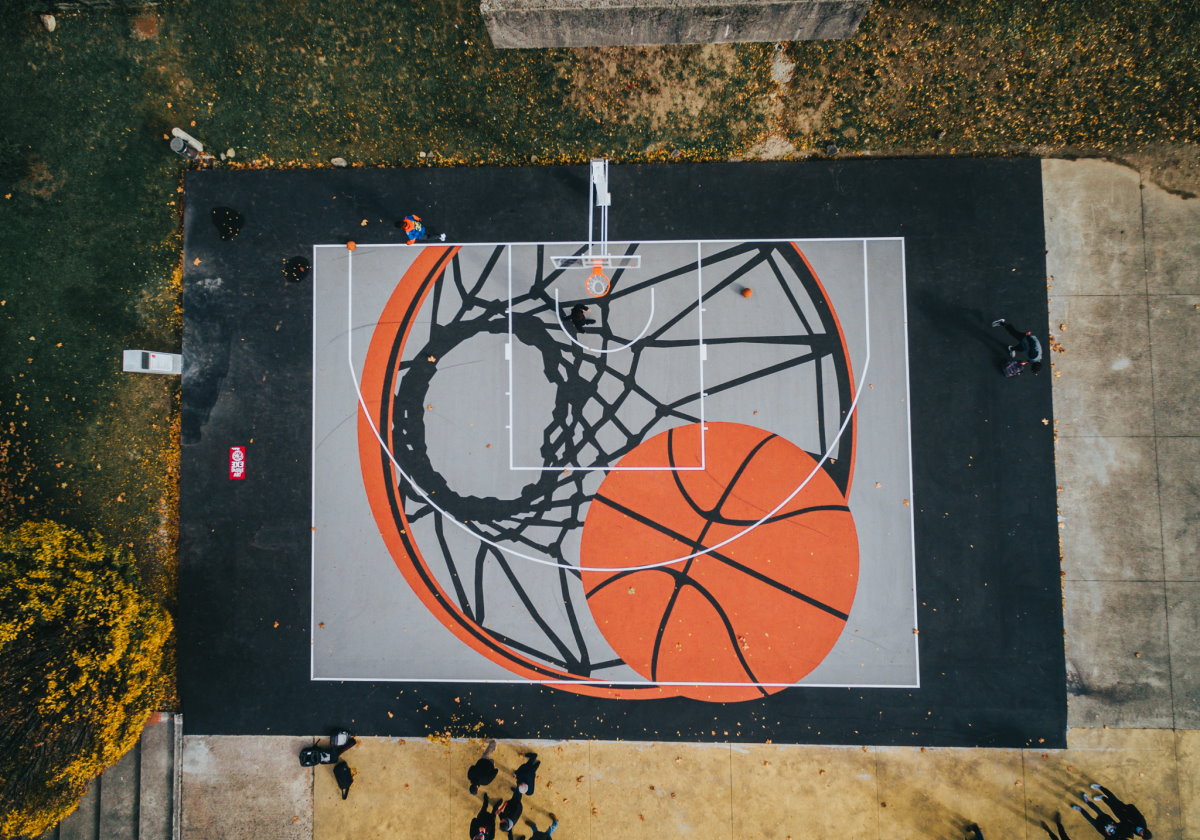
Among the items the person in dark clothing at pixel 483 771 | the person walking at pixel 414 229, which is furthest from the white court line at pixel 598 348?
the person in dark clothing at pixel 483 771

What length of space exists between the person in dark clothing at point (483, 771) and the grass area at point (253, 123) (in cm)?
505

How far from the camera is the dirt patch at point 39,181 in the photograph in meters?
9.16

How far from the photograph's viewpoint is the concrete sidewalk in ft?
28.3

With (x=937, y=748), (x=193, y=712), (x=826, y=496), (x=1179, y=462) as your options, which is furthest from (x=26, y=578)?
(x=1179, y=462)

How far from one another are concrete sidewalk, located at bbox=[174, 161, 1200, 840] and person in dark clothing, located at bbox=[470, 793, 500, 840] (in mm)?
405

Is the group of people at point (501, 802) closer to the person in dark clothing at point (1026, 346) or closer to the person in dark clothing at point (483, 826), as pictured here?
the person in dark clothing at point (483, 826)

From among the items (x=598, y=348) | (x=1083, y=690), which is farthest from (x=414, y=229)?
(x=1083, y=690)

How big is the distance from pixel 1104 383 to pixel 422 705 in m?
10.7

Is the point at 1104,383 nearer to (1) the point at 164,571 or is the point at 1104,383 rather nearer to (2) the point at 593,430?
(2) the point at 593,430

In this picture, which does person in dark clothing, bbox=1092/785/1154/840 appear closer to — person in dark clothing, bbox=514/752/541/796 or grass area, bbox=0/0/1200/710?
person in dark clothing, bbox=514/752/541/796

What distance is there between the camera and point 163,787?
895 centimetres

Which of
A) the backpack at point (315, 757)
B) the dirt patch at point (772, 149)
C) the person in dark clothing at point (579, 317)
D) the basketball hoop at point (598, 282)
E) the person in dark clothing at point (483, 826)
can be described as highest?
the dirt patch at point (772, 149)

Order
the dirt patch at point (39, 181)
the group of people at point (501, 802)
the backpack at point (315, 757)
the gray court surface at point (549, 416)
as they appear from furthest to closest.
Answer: the dirt patch at point (39, 181), the gray court surface at point (549, 416), the backpack at point (315, 757), the group of people at point (501, 802)

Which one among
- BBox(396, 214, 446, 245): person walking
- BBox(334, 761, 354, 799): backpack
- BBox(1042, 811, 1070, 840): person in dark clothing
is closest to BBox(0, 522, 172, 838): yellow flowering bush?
BBox(334, 761, 354, 799): backpack
